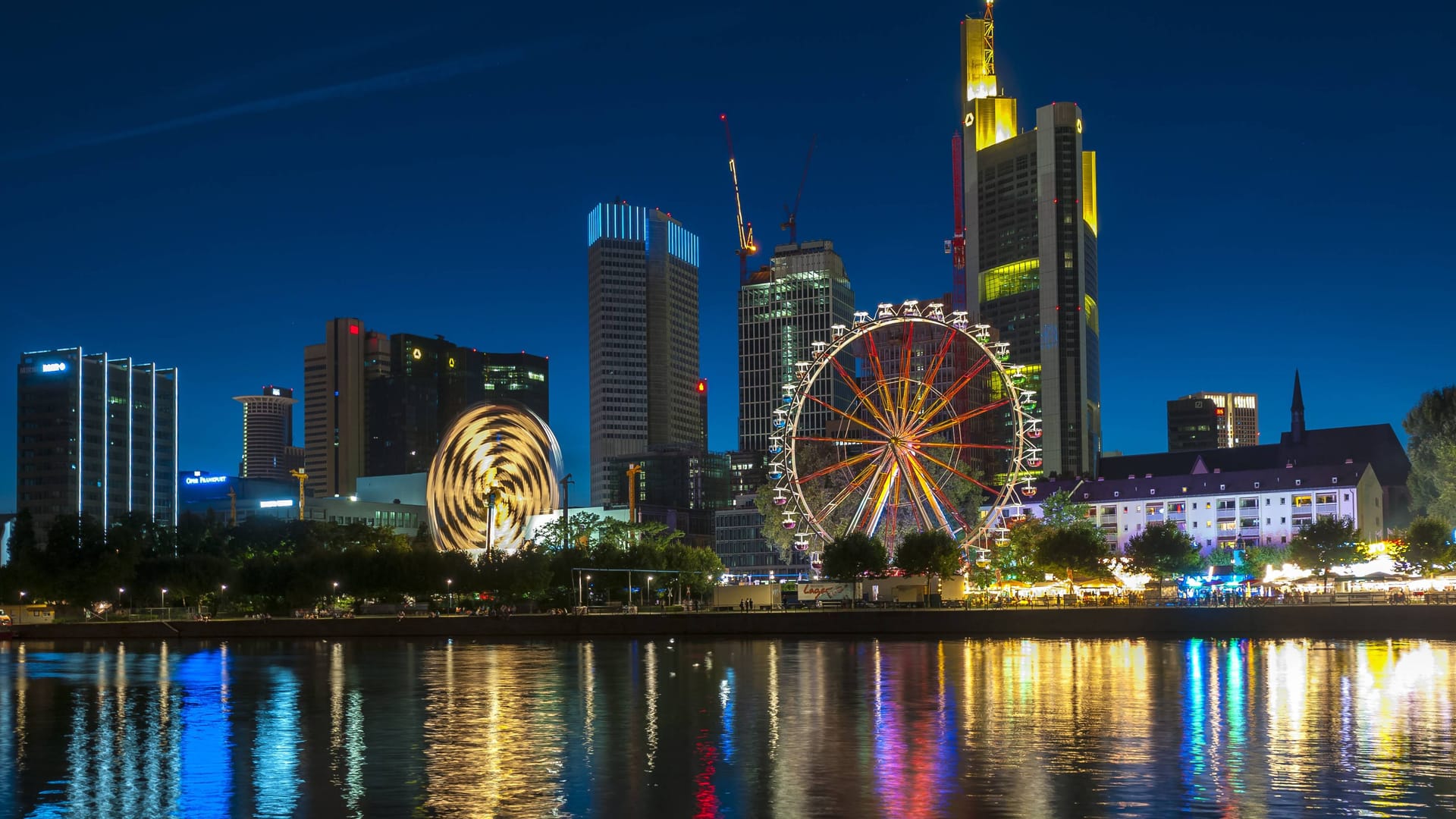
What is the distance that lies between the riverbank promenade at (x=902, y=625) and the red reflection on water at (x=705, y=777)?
50.7m

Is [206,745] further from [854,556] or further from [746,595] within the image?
[746,595]

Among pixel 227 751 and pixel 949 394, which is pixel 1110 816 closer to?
pixel 227 751

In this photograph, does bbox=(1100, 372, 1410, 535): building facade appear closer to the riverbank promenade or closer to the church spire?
the church spire

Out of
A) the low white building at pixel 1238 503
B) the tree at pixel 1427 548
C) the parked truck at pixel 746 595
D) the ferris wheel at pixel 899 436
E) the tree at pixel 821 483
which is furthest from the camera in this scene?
the low white building at pixel 1238 503

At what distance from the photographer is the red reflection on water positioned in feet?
83.4

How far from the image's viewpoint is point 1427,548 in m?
101

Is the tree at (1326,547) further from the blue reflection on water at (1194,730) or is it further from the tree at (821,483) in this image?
the blue reflection on water at (1194,730)

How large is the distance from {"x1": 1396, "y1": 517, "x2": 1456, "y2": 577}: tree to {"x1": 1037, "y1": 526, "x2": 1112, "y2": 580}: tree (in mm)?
21267

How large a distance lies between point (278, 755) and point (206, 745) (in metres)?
3.85

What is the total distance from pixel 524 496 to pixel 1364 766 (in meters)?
106

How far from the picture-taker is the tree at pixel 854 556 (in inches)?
3927

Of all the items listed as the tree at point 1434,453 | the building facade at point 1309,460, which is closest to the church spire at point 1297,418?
the building facade at point 1309,460

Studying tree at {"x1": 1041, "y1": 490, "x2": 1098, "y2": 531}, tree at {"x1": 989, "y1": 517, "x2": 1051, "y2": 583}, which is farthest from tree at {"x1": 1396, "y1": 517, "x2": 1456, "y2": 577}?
tree at {"x1": 989, "y1": 517, "x2": 1051, "y2": 583}

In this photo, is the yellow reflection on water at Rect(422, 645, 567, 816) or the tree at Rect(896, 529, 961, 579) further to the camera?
the tree at Rect(896, 529, 961, 579)
